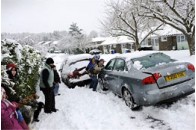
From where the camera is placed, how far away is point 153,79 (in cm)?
605

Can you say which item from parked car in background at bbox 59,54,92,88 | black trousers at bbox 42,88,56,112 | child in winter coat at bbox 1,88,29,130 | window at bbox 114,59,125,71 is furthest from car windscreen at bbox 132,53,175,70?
parked car in background at bbox 59,54,92,88

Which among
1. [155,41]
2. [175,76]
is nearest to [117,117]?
[175,76]

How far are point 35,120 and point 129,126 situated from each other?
2428mm

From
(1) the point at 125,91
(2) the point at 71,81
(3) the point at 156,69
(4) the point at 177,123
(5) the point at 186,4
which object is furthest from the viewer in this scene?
(5) the point at 186,4

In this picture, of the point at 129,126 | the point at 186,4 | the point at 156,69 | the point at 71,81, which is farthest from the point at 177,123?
the point at 186,4

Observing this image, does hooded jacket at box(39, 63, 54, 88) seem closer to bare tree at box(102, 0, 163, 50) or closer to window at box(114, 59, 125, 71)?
window at box(114, 59, 125, 71)

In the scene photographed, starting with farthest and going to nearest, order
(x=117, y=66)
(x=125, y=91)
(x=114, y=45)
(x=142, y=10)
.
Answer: (x=114, y=45) < (x=142, y=10) < (x=117, y=66) < (x=125, y=91)

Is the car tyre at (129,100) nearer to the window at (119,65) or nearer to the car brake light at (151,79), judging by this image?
the window at (119,65)

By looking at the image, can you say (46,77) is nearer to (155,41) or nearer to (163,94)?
(163,94)

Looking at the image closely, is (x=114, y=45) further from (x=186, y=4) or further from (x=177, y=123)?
(x=177, y=123)

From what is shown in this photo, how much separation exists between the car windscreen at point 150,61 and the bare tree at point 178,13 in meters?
11.3

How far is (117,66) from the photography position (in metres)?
8.09

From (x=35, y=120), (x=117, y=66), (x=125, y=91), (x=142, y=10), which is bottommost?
(x=35, y=120)

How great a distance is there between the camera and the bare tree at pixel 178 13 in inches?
707
